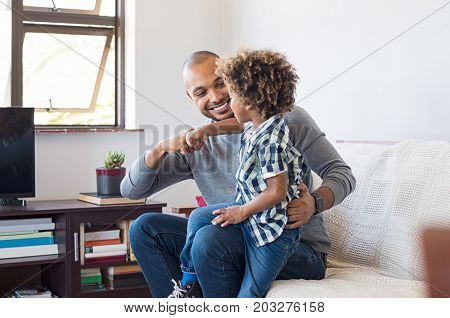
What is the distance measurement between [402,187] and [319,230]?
0.93 feet

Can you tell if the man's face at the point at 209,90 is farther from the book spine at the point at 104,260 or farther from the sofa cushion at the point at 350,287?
the book spine at the point at 104,260

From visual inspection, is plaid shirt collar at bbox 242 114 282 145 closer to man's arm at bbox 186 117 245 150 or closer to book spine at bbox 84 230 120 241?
man's arm at bbox 186 117 245 150

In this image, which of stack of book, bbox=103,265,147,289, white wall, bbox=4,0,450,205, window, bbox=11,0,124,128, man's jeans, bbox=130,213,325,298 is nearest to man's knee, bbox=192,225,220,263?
man's jeans, bbox=130,213,325,298

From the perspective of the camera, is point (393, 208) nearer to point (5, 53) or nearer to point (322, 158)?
point (322, 158)

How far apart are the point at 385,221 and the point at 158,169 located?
28.2 inches

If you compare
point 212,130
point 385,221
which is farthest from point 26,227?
point 385,221

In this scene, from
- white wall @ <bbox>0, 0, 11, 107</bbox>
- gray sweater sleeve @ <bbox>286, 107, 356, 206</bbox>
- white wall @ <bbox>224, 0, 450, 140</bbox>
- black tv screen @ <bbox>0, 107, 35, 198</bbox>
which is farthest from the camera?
white wall @ <bbox>0, 0, 11, 107</bbox>

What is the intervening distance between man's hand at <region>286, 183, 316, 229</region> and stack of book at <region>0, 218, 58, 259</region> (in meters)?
1.62

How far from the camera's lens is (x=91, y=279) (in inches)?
126

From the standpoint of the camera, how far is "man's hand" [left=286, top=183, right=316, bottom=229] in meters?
1.76

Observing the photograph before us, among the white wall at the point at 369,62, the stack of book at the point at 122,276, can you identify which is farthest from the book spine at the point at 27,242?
the white wall at the point at 369,62

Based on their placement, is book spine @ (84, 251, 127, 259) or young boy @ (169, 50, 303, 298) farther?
book spine @ (84, 251, 127, 259)

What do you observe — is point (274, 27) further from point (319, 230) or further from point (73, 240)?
point (319, 230)

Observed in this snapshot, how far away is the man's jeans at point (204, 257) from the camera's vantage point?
1752 mm
